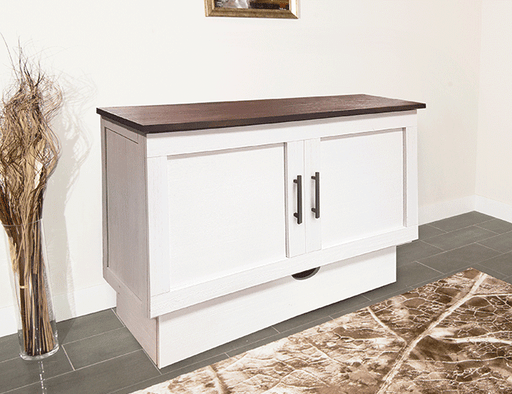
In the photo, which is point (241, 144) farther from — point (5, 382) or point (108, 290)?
point (5, 382)

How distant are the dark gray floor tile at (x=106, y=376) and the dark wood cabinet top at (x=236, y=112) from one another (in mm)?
873

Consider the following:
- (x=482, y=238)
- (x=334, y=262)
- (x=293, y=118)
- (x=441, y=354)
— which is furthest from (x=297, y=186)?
(x=482, y=238)

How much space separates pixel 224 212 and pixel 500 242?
6.46 ft

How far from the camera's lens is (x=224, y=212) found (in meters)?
2.04

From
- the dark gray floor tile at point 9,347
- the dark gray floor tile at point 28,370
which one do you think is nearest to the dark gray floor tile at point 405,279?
the dark gray floor tile at point 28,370

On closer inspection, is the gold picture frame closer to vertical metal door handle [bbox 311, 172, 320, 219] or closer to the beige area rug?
vertical metal door handle [bbox 311, 172, 320, 219]

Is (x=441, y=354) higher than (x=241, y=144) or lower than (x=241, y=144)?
lower

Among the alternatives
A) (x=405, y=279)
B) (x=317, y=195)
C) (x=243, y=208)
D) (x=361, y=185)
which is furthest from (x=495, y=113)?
(x=243, y=208)

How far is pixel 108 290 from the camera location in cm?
254

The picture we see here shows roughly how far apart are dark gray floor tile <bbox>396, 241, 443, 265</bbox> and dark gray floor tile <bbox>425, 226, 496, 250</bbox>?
0.19 feet

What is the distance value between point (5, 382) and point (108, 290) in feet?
2.13

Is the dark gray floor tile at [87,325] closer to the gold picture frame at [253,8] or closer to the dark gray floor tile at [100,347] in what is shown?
the dark gray floor tile at [100,347]

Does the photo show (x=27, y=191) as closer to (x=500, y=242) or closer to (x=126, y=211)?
(x=126, y=211)

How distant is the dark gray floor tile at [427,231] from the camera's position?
11.1ft
